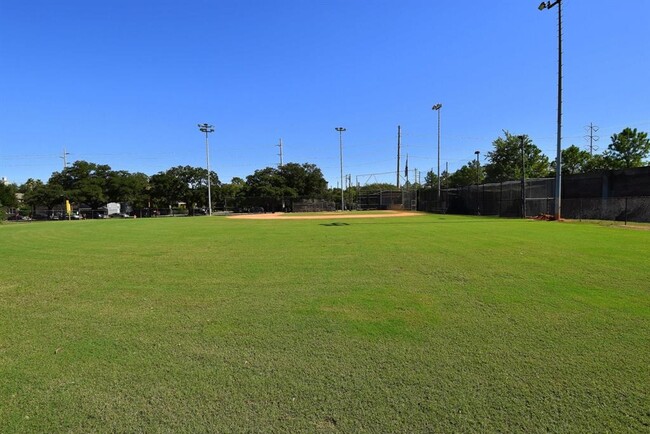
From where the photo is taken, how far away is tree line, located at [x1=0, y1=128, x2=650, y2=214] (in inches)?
2186

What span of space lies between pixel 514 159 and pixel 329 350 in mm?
61950

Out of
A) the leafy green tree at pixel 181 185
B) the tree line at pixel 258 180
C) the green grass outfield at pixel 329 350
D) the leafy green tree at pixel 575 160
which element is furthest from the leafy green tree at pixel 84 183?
the leafy green tree at pixel 575 160

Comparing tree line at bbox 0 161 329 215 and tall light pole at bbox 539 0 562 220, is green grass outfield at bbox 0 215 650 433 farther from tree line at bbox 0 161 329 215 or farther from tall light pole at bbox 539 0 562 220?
tree line at bbox 0 161 329 215

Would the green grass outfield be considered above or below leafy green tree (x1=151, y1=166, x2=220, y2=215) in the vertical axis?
below

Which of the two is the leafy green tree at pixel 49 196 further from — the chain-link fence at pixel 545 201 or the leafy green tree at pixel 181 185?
the chain-link fence at pixel 545 201

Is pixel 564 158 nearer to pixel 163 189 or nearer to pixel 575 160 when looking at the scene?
pixel 575 160

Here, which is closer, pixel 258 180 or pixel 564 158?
pixel 564 158

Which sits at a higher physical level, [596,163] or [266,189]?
[596,163]

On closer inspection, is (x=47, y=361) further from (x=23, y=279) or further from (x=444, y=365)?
(x=23, y=279)

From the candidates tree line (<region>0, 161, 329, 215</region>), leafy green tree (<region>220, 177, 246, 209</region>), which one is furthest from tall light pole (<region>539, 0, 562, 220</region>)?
leafy green tree (<region>220, 177, 246, 209</region>)

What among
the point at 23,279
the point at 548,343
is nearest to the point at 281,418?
the point at 548,343

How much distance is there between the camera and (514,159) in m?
57.2

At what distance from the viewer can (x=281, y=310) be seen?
15.6 ft

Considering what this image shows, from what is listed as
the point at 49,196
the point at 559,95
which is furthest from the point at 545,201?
the point at 49,196
